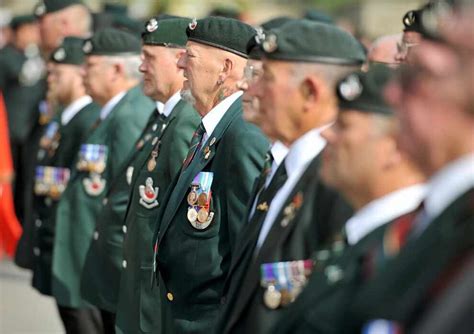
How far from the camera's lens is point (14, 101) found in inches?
468

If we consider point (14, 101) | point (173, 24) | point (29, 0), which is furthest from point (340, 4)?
point (173, 24)

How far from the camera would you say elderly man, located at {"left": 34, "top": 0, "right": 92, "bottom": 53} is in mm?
10000

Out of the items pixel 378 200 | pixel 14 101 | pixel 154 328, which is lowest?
pixel 14 101

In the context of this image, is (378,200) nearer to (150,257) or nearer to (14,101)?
(150,257)

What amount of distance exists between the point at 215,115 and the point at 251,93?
0.86 m

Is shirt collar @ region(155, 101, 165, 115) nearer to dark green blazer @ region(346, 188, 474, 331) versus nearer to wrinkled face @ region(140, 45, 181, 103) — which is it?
wrinkled face @ region(140, 45, 181, 103)

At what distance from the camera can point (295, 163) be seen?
3.77m

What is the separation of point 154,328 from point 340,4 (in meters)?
15.7

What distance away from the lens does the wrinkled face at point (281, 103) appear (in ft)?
12.5

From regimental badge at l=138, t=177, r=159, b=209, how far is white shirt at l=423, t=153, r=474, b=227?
10.3 feet

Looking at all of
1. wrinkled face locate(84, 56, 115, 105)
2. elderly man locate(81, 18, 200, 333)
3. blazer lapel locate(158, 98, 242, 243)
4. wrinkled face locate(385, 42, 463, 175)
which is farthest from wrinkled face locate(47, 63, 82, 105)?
wrinkled face locate(385, 42, 463, 175)

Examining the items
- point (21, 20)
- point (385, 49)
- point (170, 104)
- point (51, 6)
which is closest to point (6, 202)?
point (51, 6)

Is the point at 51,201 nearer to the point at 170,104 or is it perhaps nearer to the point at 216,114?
the point at 170,104

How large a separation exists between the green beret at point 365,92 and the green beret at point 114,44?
171 inches
